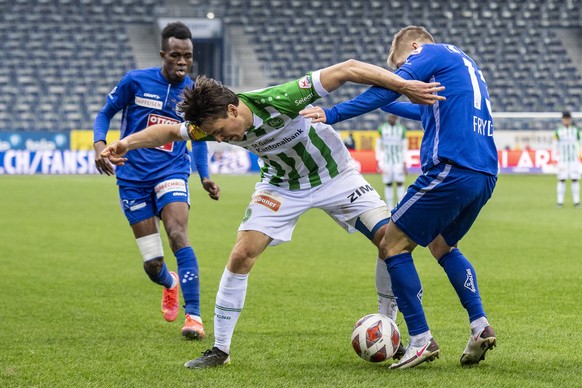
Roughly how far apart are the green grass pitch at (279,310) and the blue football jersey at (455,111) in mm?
1230

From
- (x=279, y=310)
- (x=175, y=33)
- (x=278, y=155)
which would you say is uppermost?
(x=175, y=33)

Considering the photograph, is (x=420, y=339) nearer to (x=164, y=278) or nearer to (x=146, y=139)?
(x=146, y=139)

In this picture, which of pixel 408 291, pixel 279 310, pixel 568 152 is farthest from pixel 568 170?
pixel 408 291

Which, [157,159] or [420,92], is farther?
[157,159]

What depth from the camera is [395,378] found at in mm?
5277

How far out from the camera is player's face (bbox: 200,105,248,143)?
5430 millimetres

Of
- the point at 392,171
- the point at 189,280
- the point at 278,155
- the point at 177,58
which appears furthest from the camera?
the point at 392,171

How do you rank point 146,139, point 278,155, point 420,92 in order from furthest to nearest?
1. point 278,155
2. point 146,139
3. point 420,92

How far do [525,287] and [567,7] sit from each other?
39.4 m

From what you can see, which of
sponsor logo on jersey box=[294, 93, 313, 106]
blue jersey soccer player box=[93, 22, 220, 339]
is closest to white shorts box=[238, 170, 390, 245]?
sponsor logo on jersey box=[294, 93, 313, 106]

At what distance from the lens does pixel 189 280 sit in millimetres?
7047

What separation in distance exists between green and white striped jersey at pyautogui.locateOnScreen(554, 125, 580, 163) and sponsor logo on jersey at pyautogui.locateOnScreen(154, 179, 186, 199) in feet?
55.5

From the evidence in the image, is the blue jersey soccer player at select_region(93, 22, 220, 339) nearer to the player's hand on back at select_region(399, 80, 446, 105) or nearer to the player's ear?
the player's ear

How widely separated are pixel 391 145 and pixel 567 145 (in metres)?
4.61
